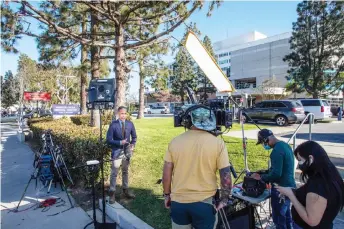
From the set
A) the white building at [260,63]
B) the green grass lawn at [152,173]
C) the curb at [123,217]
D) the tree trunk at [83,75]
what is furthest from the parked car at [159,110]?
the curb at [123,217]

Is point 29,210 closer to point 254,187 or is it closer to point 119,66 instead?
point 254,187

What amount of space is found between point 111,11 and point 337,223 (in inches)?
300

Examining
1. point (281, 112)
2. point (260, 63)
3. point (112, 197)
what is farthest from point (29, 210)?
point (260, 63)

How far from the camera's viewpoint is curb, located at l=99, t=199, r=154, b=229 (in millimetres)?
3830

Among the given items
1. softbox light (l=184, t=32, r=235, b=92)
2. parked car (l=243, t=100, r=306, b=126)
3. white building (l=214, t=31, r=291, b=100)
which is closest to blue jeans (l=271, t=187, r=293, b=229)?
softbox light (l=184, t=32, r=235, b=92)

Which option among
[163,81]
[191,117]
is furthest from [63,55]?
[191,117]

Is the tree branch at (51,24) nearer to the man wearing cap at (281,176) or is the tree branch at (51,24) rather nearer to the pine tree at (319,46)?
the man wearing cap at (281,176)

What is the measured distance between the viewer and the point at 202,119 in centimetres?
239

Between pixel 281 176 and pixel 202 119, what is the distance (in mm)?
1438

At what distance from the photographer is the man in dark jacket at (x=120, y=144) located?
4.69 meters

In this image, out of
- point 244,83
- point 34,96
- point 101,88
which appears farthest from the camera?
point 244,83

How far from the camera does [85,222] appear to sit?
437 cm

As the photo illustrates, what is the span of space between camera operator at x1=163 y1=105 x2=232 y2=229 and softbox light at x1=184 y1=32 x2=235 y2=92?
46.9 inches

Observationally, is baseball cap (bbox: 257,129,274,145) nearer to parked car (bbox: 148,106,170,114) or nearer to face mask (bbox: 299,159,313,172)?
face mask (bbox: 299,159,313,172)
